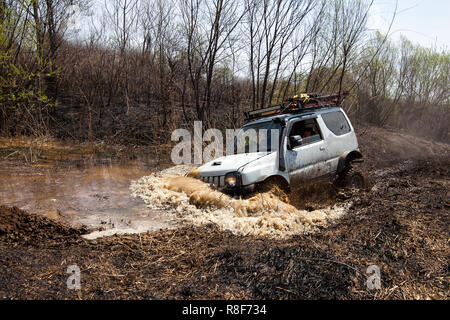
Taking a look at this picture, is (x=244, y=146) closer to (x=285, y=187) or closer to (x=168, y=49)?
Answer: (x=285, y=187)

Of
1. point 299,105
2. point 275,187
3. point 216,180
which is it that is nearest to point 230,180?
point 216,180

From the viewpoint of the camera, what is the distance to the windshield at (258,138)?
5828 millimetres

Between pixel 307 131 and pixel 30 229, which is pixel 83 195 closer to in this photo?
pixel 30 229

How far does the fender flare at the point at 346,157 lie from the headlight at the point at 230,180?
2.65 m

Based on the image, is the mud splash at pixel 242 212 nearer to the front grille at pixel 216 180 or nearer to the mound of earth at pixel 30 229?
the front grille at pixel 216 180

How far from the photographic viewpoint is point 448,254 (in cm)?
336

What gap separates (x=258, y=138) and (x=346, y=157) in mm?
2089

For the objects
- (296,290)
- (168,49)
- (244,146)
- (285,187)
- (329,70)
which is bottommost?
(296,290)

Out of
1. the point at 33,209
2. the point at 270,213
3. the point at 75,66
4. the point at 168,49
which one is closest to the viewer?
the point at 270,213


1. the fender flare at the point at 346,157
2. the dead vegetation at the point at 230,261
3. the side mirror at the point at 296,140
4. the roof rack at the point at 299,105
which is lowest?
the dead vegetation at the point at 230,261

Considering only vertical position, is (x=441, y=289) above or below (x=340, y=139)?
below

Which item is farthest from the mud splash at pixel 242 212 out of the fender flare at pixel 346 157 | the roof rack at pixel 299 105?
the roof rack at pixel 299 105

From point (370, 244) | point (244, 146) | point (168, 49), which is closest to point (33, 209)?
point (244, 146)

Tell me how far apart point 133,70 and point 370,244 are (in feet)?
47.4
